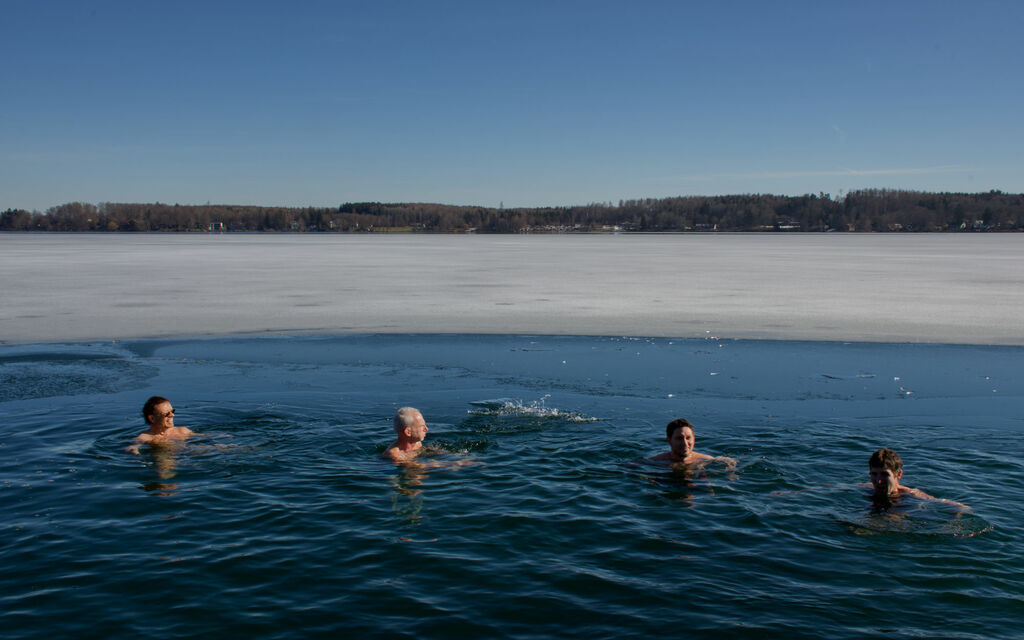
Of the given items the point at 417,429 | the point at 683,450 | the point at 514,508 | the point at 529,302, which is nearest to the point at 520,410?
the point at 417,429

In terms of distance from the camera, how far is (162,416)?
7.46 m

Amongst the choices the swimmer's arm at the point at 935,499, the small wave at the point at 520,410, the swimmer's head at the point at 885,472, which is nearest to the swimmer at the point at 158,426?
the small wave at the point at 520,410

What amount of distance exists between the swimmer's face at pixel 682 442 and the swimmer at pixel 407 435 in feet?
7.19

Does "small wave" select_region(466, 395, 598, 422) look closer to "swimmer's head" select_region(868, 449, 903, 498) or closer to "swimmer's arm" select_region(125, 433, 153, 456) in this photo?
"swimmer's head" select_region(868, 449, 903, 498)

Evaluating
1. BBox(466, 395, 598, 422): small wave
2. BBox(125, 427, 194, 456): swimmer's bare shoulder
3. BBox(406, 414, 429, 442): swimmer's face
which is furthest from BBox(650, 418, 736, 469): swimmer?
BBox(125, 427, 194, 456): swimmer's bare shoulder

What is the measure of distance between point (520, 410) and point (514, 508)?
289 cm

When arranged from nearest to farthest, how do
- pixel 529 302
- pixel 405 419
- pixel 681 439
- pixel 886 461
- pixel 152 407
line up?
1. pixel 886 461
2. pixel 681 439
3. pixel 405 419
4. pixel 152 407
5. pixel 529 302

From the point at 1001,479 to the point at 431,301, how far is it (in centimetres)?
1376

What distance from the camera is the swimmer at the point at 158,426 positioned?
7.41 m

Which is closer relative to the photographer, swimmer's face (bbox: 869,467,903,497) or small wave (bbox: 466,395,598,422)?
swimmer's face (bbox: 869,467,903,497)

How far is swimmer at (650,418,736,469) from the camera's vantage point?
21.5ft

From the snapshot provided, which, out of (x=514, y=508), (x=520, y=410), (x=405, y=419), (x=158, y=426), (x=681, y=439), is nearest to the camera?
(x=514, y=508)

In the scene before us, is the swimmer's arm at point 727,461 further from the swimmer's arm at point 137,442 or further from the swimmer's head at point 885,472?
the swimmer's arm at point 137,442

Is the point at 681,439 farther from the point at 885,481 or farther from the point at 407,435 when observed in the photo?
the point at 407,435
